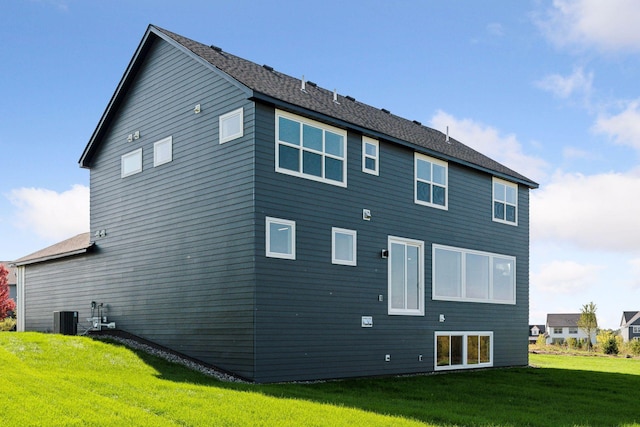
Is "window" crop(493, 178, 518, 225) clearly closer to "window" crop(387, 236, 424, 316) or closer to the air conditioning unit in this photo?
"window" crop(387, 236, 424, 316)

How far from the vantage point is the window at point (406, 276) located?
690 inches

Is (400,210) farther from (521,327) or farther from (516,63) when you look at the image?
(521,327)

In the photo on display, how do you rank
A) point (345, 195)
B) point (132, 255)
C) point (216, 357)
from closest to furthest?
point (216, 357)
point (345, 195)
point (132, 255)

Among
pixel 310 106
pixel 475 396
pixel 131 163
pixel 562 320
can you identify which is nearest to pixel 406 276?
pixel 475 396

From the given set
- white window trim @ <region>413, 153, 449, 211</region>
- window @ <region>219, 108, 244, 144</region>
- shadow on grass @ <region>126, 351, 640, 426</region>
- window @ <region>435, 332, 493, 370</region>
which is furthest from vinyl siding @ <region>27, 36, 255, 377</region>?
window @ <region>435, 332, 493, 370</region>

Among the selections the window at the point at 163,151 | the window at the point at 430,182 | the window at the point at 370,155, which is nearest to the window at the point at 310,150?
the window at the point at 370,155

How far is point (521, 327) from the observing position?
74.9 feet

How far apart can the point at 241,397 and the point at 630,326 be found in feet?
272

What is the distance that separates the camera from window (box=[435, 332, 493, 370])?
1911 cm

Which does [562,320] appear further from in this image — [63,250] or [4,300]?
[63,250]

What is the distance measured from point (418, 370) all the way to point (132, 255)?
344 inches

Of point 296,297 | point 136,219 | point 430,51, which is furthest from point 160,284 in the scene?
point 430,51

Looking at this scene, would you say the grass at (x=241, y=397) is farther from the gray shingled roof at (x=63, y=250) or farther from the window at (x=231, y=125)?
the window at (x=231, y=125)

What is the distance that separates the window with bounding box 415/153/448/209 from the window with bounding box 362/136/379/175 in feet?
6.46
